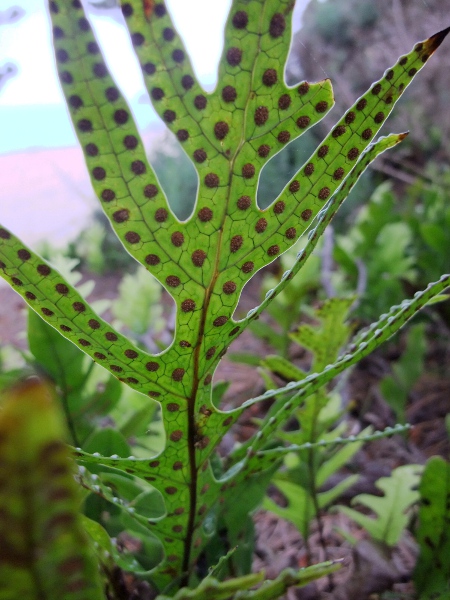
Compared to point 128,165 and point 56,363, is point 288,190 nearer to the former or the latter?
point 128,165

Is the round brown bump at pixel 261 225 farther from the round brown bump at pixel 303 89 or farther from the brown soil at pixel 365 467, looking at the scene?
the brown soil at pixel 365 467

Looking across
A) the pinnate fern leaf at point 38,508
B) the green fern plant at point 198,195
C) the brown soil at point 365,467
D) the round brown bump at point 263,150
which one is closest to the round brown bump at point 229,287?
the green fern plant at point 198,195

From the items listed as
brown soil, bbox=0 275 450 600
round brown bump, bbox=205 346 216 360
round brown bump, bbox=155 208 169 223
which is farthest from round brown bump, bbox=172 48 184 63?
brown soil, bbox=0 275 450 600

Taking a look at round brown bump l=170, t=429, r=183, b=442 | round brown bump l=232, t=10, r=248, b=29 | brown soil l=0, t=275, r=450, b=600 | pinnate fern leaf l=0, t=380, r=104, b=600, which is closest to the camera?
pinnate fern leaf l=0, t=380, r=104, b=600

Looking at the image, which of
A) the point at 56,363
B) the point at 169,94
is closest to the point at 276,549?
the point at 56,363

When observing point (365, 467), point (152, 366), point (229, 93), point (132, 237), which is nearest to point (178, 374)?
point (152, 366)

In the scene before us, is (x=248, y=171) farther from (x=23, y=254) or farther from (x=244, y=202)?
(x=23, y=254)

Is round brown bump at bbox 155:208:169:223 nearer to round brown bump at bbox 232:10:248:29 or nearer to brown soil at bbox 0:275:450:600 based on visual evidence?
round brown bump at bbox 232:10:248:29
